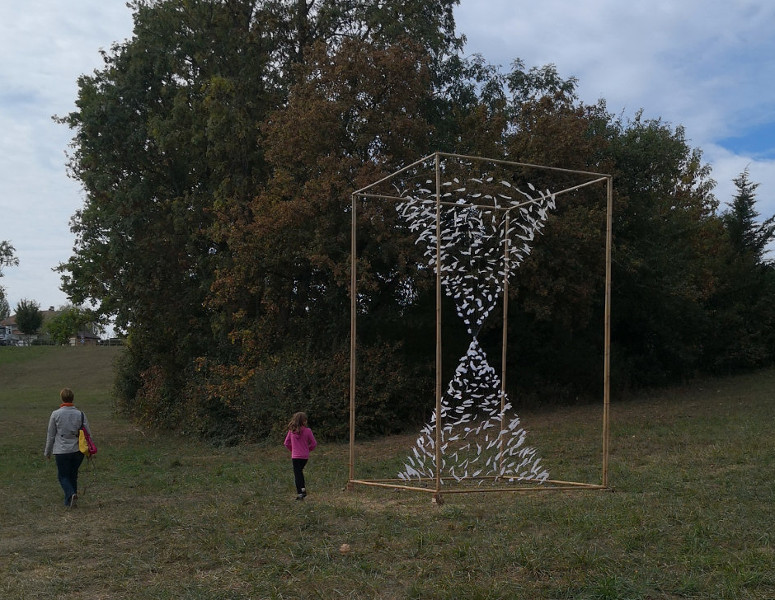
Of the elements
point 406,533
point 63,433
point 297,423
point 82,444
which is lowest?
point 406,533

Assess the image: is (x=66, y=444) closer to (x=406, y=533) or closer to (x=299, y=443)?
(x=299, y=443)

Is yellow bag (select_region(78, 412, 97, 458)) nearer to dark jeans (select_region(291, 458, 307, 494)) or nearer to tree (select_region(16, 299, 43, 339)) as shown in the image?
dark jeans (select_region(291, 458, 307, 494))

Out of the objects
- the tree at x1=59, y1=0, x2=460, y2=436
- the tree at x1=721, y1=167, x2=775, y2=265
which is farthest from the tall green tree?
the tree at x1=59, y1=0, x2=460, y2=436

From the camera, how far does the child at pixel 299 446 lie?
966 centimetres

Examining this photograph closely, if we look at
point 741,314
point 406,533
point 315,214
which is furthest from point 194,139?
point 741,314

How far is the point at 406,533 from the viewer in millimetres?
7039

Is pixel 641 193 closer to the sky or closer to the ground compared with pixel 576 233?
closer to the sky

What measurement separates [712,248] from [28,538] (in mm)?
27020

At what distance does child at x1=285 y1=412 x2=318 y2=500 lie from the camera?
9656mm

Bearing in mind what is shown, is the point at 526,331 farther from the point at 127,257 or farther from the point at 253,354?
the point at 127,257

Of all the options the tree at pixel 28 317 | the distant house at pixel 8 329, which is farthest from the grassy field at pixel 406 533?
the distant house at pixel 8 329

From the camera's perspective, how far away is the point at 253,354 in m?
20.6

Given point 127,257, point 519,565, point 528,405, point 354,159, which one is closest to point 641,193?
point 528,405

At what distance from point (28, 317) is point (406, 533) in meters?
94.7
